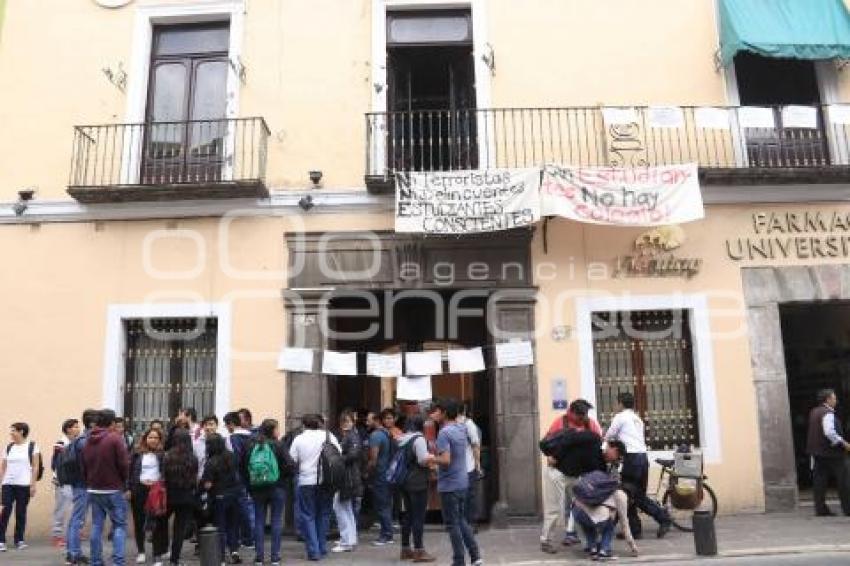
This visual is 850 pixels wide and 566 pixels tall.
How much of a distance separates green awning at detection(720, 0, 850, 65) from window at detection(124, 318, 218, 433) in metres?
8.31

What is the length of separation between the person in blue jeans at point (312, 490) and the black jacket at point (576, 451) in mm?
2478

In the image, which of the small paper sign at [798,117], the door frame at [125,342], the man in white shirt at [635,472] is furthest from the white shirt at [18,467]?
the small paper sign at [798,117]

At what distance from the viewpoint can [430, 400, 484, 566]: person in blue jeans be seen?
7844mm

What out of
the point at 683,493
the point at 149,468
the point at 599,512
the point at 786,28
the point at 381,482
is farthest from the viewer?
the point at 786,28

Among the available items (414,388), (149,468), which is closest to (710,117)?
(414,388)

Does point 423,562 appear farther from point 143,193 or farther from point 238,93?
point 238,93

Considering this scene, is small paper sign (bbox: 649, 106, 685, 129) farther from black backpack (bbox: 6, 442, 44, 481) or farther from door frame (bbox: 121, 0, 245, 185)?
black backpack (bbox: 6, 442, 44, 481)

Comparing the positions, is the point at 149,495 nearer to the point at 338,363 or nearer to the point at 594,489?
the point at 338,363

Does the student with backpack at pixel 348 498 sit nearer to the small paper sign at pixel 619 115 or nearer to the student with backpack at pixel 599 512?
the student with backpack at pixel 599 512

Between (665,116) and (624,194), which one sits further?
(665,116)

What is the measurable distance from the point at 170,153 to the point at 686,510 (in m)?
8.50

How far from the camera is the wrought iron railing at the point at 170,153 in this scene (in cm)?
1150

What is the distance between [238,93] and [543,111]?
439 cm

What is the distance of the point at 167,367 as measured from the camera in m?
11.4
